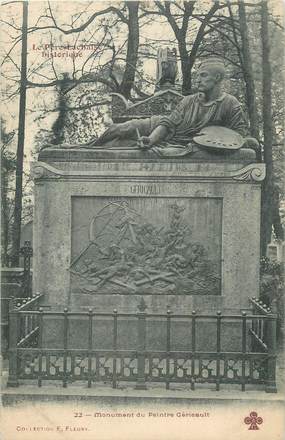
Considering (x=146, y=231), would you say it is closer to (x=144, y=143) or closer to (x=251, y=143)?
(x=144, y=143)

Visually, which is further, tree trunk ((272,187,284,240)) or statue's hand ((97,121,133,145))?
A: tree trunk ((272,187,284,240))

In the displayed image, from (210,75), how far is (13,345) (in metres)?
4.60

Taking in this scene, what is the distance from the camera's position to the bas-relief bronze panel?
786 centimetres

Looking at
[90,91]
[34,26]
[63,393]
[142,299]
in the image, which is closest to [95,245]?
[142,299]

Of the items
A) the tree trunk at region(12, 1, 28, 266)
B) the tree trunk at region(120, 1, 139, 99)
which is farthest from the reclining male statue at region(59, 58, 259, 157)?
the tree trunk at region(120, 1, 139, 99)

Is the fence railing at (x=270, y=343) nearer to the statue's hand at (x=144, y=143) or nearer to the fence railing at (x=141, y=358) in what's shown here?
the fence railing at (x=141, y=358)

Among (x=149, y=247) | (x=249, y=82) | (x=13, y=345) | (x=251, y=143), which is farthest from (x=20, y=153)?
(x=13, y=345)

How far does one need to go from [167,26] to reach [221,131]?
6.32m

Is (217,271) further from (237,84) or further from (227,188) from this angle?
(237,84)

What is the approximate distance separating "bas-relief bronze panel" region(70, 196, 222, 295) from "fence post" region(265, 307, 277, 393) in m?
1.47

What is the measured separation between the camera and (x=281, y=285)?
1080cm

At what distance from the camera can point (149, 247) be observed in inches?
311

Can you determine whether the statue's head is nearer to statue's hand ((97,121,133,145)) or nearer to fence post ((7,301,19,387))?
statue's hand ((97,121,133,145))

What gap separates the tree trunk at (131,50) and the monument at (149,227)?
5.59 m
